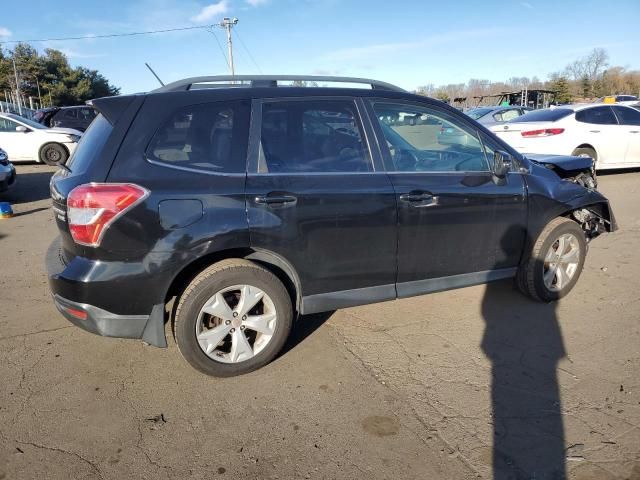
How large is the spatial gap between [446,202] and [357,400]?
1.53 metres

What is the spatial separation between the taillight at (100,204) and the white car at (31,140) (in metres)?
12.1

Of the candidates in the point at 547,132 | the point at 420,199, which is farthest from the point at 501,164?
the point at 547,132

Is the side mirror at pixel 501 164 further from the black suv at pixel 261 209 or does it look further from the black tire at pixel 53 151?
the black tire at pixel 53 151

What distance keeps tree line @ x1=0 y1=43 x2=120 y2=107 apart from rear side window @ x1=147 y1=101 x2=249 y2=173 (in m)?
57.6

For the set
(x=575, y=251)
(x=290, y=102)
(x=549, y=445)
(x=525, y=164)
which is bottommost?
(x=549, y=445)

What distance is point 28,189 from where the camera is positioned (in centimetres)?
1030

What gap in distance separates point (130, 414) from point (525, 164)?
3.44m

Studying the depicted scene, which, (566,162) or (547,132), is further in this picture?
(547,132)

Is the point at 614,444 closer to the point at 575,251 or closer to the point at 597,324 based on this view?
the point at 597,324

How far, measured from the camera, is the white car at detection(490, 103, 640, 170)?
391 inches

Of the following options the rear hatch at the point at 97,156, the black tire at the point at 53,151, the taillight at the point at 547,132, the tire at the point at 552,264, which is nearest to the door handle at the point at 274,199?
the rear hatch at the point at 97,156

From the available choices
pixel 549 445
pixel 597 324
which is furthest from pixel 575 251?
pixel 549 445

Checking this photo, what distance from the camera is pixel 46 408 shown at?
108 inches

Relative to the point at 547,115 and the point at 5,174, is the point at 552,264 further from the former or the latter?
the point at 5,174
